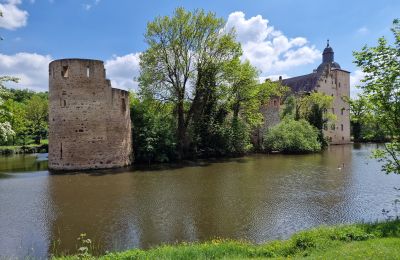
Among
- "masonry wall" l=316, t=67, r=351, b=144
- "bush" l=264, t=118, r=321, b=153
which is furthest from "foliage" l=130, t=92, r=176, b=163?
"masonry wall" l=316, t=67, r=351, b=144

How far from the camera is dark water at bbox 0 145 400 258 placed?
9.44 metres

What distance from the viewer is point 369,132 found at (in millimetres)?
9758

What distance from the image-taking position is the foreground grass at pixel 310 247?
6.56 m

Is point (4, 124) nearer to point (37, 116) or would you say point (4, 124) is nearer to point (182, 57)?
point (182, 57)

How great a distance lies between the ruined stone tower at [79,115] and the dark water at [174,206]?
308 cm

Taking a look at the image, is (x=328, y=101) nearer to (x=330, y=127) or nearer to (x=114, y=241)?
(x=330, y=127)

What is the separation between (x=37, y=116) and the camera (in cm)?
5456

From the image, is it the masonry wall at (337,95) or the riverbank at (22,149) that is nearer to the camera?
the riverbank at (22,149)

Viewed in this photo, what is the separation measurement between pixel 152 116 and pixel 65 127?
24.9ft

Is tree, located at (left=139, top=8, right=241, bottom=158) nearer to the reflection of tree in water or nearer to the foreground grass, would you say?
the reflection of tree in water

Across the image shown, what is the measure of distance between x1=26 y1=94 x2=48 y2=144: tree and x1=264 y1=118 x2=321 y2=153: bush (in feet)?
115

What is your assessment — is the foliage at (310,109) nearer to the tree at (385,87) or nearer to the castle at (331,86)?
the castle at (331,86)

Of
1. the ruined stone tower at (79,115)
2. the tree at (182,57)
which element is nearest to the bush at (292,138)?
the tree at (182,57)

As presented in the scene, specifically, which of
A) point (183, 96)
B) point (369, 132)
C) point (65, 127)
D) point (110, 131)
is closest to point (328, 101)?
point (183, 96)
